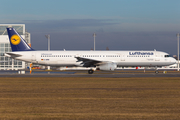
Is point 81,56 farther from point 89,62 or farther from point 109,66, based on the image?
point 109,66

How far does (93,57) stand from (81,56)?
7.68 feet

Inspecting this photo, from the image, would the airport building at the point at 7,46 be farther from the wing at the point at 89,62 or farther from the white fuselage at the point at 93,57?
the wing at the point at 89,62

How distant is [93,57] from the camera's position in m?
51.7

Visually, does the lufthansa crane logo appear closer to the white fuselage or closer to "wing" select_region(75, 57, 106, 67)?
the white fuselage

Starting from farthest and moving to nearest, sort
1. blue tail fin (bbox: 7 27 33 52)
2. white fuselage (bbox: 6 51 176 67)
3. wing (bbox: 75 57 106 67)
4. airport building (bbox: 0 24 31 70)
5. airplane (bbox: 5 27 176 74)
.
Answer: airport building (bbox: 0 24 31 70) → blue tail fin (bbox: 7 27 33 52) → white fuselage (bbox: 6 51 176 67) → airplane (bbox: 5 27 176 74) → wing (bbox: 75 57 106 67)

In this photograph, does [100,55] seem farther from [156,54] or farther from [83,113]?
[83,113]

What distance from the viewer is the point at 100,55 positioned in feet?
169

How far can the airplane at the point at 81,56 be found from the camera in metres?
51.1

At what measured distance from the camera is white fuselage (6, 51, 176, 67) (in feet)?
168

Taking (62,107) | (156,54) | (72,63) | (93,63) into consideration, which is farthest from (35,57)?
(62,107)

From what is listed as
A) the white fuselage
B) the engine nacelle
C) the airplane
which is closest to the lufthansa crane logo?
the airplane

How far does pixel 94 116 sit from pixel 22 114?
3413mm

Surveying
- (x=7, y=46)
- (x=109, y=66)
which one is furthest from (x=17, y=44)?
(x=7, y=46)

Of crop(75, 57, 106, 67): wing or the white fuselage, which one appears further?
the white fuselage
